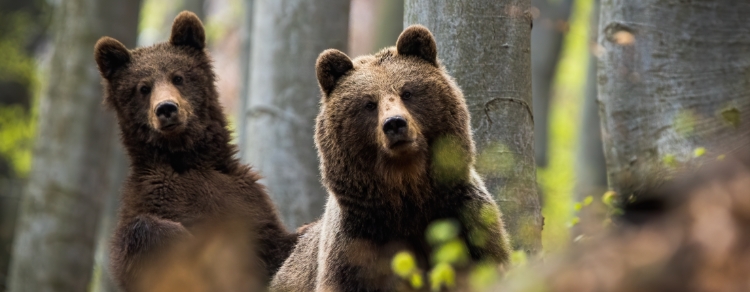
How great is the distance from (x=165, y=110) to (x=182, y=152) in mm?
444

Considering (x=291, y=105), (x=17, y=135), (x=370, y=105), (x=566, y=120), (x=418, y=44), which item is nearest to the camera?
(x=370, y=105)

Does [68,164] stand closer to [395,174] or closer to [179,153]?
[179,153]

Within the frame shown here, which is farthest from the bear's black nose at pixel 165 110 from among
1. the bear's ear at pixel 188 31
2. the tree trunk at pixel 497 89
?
the tree trunk at pixel 497 89

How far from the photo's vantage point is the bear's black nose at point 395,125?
5336 millimetres

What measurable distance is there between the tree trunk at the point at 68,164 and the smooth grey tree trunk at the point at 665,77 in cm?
620

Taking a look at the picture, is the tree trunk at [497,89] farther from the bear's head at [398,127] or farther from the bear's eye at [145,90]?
the bear's eye at [145,90]

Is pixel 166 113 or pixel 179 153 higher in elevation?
pixel 166 113

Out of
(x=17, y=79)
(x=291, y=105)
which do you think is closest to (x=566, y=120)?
(x=17, y=79)

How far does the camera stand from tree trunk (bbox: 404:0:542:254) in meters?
6.51

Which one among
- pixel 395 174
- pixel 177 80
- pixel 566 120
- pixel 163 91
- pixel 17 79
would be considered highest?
pixel 566 120

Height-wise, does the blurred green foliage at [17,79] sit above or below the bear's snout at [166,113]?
above

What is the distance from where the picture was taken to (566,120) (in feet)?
114

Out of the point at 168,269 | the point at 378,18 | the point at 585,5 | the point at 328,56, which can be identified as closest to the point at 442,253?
the point at 328,56

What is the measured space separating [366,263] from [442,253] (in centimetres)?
215
